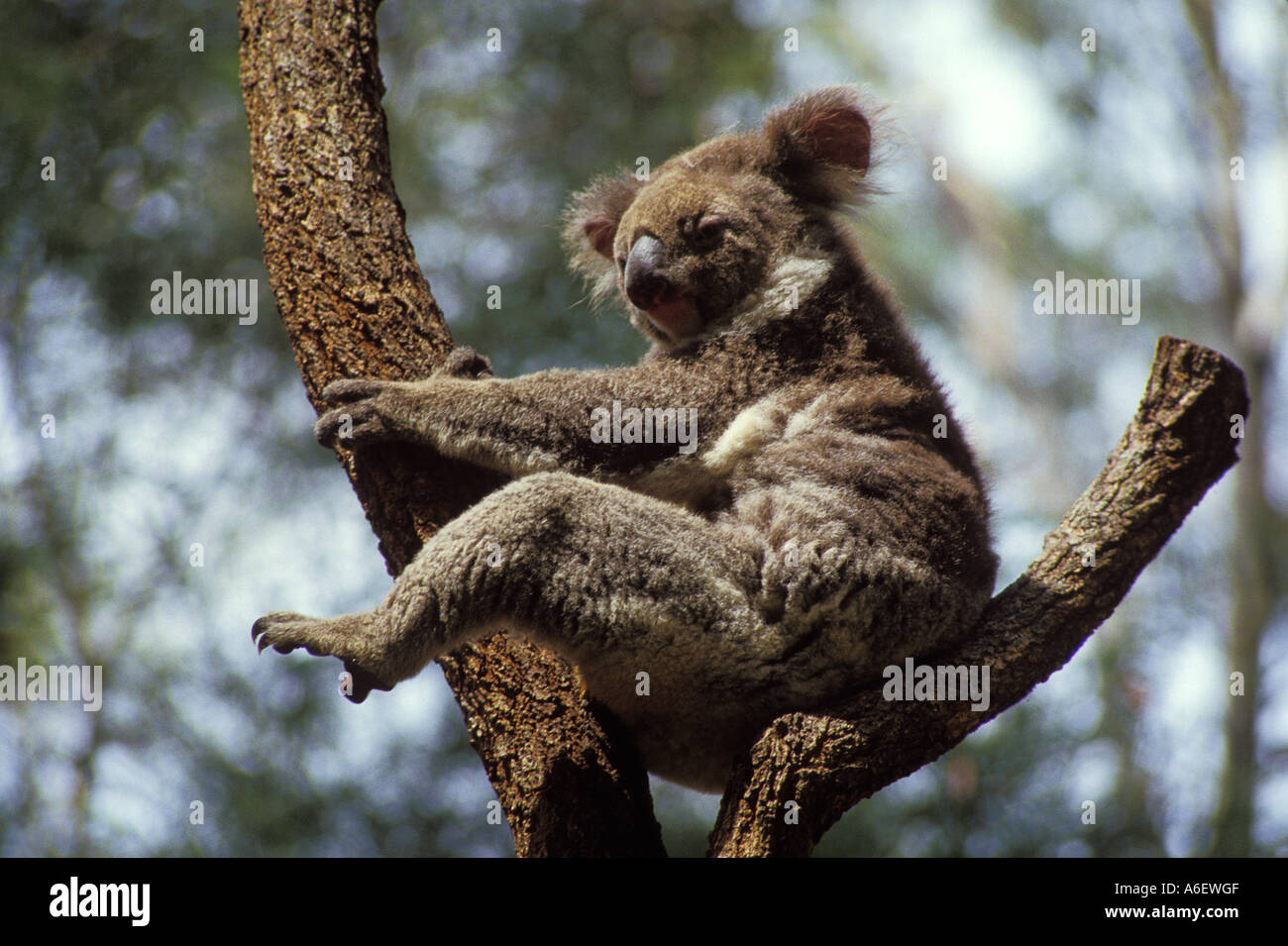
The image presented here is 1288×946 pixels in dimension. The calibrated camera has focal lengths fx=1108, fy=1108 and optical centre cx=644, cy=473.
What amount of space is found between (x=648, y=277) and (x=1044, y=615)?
1.94 meters

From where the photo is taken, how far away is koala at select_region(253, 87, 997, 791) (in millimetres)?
3301

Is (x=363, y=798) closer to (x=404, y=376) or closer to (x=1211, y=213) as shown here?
(x=404, y=376)

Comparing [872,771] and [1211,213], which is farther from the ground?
[1211,213]

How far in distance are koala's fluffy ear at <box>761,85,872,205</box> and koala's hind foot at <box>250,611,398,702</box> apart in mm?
2633

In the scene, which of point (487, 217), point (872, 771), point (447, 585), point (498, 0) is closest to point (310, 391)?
point (447, 585)

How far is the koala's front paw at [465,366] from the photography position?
3.83m

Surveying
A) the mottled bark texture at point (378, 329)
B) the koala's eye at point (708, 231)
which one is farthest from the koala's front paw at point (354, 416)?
the koala's eye at point (708, 231)

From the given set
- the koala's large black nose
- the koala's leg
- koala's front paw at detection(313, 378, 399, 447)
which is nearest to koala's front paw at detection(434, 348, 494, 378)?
koala's front paw at detection(313, 378, 399, 447)

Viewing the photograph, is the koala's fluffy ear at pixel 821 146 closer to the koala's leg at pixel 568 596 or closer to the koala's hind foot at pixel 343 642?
the koala's leg at pixel 568 596

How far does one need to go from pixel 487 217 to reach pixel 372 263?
21.6ft

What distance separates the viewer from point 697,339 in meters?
4.29

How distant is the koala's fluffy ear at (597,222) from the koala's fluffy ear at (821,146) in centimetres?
69

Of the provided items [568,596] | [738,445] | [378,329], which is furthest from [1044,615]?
[378,329]
